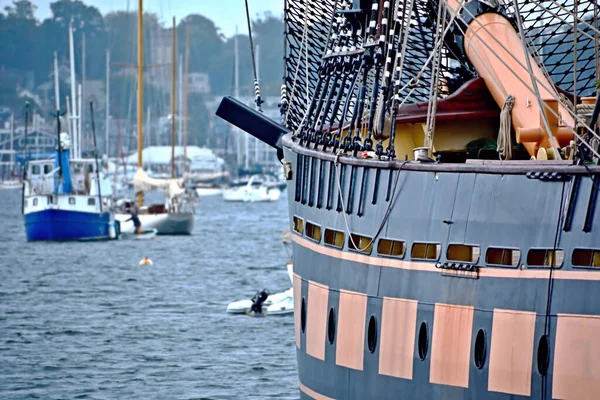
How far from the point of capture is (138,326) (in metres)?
43.9

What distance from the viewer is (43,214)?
81.2 m

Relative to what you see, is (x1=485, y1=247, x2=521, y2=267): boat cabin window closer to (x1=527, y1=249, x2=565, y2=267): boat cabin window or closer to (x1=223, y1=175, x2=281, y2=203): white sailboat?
(x1=527, y1=249, x2=565, y2=267): boat cabin window

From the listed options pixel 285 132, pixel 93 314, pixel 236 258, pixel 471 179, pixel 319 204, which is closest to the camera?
pixel 471 179

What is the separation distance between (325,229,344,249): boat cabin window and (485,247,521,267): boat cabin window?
3.98 meters

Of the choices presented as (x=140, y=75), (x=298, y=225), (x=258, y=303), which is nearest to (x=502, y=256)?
(x=298, y=225)

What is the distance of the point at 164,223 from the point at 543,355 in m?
74.4

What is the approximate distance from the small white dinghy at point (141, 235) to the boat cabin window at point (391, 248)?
220 ft

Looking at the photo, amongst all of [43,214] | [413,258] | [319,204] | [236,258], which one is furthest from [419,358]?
[43,214]

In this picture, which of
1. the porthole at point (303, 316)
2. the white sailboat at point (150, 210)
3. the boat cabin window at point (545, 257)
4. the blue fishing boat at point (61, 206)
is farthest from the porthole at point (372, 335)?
the white sailboat at point (150, 210)

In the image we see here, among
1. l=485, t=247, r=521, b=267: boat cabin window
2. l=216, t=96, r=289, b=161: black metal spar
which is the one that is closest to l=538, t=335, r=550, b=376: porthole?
l=485, t=247, r=521, b=267: boat cabin window

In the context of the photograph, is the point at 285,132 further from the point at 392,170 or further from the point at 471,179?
the point at 471,179

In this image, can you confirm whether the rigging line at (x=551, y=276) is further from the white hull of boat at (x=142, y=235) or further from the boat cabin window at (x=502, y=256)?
the white hull of boat at (x=142, y=235)

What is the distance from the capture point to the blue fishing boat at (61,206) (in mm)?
81250

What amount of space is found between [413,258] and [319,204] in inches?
152
